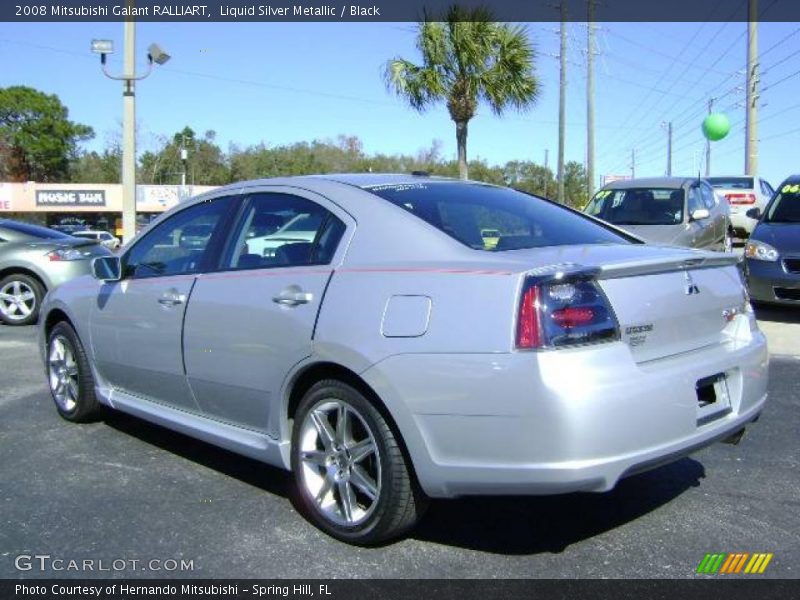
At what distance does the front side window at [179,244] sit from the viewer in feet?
14.1

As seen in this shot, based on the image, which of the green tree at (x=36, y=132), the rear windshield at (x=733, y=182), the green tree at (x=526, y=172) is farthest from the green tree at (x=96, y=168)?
the rear windshield at (x=733, y=182)

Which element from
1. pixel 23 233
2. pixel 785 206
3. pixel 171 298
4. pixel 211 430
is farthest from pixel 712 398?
pixel 23 233

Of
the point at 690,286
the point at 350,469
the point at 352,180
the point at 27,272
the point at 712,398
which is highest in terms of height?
the point at 352,180

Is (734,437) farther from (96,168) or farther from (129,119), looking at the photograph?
(96,168)

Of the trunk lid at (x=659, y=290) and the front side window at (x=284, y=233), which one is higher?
the front side window at (x=284, y=233)

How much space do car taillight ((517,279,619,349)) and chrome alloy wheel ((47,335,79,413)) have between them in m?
3.50

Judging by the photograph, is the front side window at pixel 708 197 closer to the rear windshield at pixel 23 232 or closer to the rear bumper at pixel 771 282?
the rear bumper at pixel 771 282

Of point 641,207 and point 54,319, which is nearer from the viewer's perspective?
point 54,319

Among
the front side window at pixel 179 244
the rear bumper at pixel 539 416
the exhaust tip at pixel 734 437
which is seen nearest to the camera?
the rear bumper at pixel 539 416

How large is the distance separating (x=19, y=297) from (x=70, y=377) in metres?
5.42

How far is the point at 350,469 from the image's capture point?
11.0ft

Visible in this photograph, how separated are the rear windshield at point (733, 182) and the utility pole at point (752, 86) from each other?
6.67 m

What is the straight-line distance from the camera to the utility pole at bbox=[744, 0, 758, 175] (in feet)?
82.2

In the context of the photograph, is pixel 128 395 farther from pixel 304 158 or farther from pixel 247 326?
pixel 304 158
